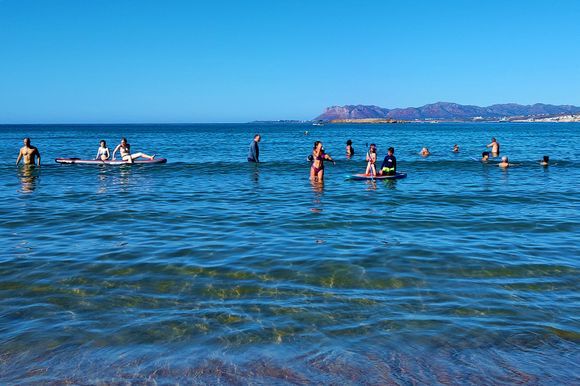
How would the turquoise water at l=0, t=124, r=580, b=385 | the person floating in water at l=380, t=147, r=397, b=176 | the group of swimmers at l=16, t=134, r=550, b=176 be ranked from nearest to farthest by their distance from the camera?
the turquoise water at l=0, t=124, r=580, b=385 < the group of swimmers at l=16, t=134, r=550, b=176 < the person floating in water at l=380, t=147, r=397, b=176

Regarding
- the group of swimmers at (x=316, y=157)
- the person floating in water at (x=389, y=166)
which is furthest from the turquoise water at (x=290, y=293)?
the person floating in water at (x=389, y=166)

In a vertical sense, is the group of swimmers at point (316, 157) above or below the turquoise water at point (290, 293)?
above

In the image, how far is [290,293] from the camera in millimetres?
7988

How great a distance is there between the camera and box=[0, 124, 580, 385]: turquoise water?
18.6 ft

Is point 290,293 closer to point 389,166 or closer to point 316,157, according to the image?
point 316,157

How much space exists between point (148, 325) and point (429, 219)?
970cm

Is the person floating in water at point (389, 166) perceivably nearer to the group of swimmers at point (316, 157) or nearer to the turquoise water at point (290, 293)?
the group of swimmers at point (316, 157)

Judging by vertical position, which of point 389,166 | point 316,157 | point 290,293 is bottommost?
point 290,293

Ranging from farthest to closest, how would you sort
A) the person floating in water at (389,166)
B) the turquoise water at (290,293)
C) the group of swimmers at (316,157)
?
the person floating in water at (389,166) → the group of swimmers at (316,157) → the turquoise water at (290,293)

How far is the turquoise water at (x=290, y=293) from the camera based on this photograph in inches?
224

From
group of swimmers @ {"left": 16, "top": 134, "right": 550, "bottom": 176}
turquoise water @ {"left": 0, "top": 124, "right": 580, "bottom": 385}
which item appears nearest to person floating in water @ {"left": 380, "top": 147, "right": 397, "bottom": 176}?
group of swimmers @ {"left": 16, "top": 134, "right": 550, "bottom": 176}

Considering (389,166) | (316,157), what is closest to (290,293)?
(316,157)

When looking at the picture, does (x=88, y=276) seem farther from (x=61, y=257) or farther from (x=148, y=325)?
(x=148, y=325)

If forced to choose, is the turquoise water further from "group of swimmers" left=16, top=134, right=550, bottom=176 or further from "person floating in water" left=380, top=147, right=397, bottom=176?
"person floating in water" left=380, top=147, right=397, bottom=176
